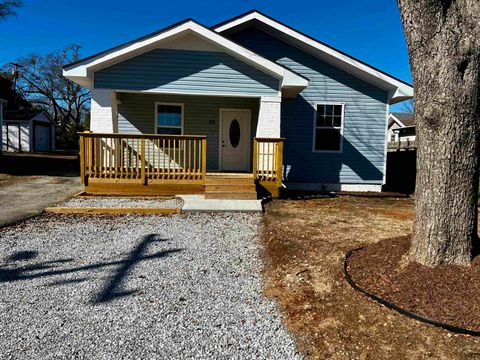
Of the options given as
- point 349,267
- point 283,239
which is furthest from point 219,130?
point 349,267

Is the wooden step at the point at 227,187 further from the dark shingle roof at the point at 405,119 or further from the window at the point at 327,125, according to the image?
the dark shingle roof at the point at 405,119

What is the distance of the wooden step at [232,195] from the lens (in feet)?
25.9

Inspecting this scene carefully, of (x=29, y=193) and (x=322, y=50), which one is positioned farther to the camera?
(x=322, y=50)

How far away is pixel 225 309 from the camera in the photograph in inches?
122

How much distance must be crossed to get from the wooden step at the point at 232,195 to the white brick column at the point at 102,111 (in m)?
3.03

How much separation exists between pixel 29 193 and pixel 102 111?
2840 mm

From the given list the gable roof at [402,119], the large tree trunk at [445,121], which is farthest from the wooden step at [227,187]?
the gable roof at [402,119]

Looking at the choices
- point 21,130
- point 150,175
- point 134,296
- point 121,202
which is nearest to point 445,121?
point 134,296

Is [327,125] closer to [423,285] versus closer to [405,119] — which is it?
[423,285]

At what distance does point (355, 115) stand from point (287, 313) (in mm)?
8590

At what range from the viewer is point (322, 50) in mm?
9781

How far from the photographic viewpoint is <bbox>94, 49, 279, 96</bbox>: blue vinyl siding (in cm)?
843

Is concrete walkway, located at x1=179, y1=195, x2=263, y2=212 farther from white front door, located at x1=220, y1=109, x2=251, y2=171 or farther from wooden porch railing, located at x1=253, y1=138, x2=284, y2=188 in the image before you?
white front door, located at x1=220, y1=109, x2=251, y2=171

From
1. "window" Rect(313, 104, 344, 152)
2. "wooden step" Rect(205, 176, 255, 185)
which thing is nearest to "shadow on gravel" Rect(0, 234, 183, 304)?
"wooden step" Rect(205, 176, 255, 185)
